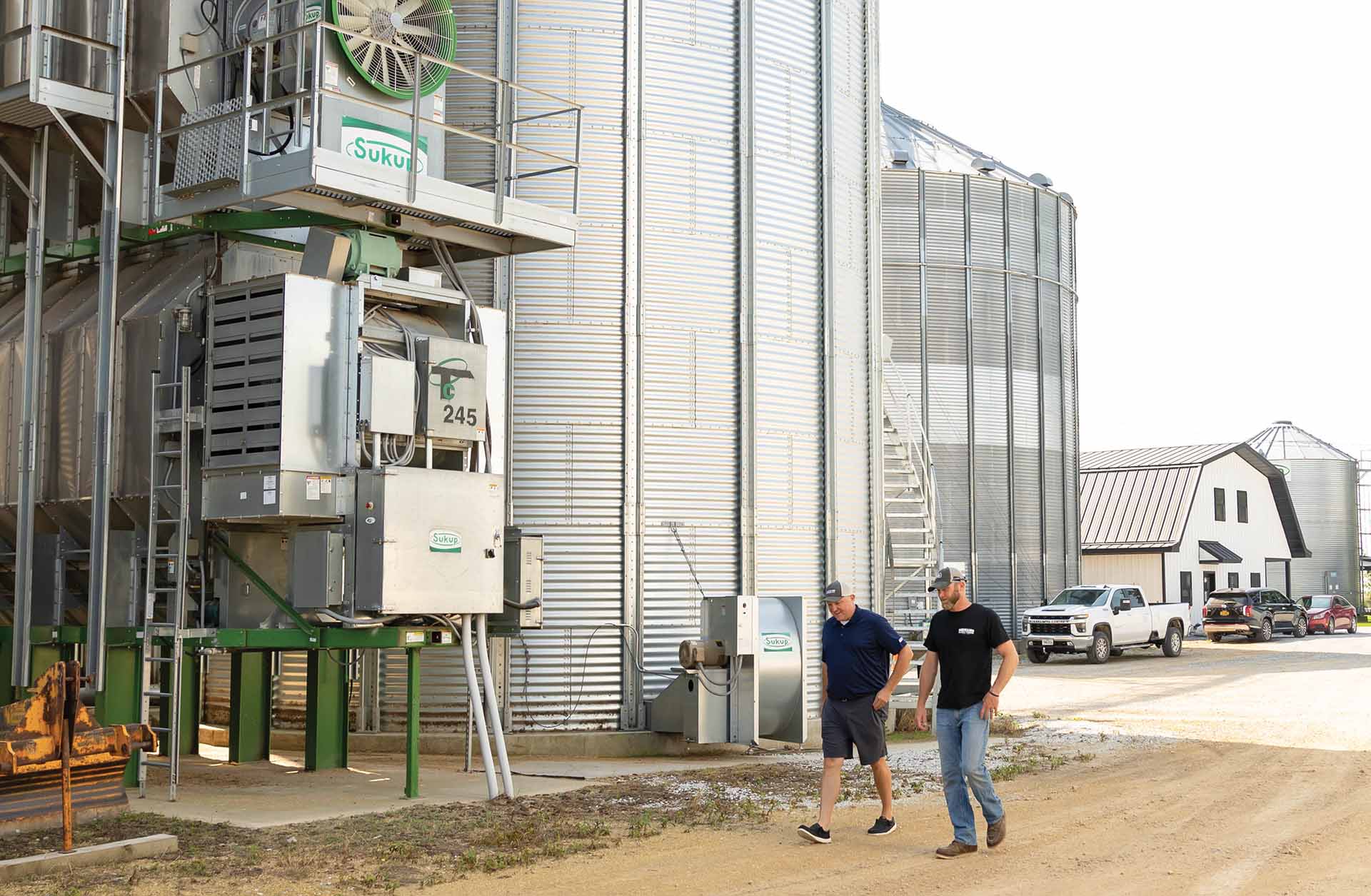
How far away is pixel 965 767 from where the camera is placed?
10.2 meters

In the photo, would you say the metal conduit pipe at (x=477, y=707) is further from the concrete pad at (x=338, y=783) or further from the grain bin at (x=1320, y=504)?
the grain bin at (x=1320, y=504)

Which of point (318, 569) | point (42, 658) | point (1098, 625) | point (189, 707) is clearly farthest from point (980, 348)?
point (318, 569)

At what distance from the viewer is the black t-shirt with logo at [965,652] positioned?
404 inches

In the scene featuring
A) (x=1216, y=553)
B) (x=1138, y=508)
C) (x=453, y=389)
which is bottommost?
(x=1216, y=553)

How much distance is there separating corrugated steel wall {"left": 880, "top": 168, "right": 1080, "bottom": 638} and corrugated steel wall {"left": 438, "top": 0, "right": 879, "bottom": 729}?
66.3 ft

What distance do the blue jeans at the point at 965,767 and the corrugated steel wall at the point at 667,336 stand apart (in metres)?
6.57

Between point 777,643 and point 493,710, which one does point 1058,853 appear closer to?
point 493,710

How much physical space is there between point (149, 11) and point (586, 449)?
640 centimetres

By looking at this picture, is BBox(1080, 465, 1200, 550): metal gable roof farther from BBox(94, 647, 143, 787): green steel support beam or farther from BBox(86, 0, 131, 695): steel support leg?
BBox(86, 0, 131, 695): steel support leg

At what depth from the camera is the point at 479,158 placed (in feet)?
55.2

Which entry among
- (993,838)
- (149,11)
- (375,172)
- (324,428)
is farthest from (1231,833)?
(149,11)

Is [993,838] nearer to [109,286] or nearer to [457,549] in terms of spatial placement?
[457,549]

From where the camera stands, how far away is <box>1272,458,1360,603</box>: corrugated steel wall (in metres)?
65.5

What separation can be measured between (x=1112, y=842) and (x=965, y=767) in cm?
146
